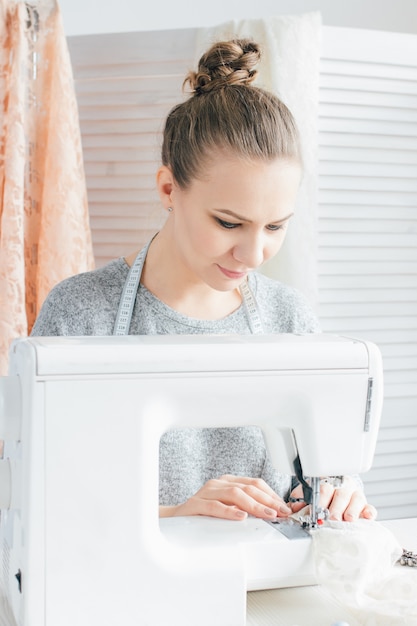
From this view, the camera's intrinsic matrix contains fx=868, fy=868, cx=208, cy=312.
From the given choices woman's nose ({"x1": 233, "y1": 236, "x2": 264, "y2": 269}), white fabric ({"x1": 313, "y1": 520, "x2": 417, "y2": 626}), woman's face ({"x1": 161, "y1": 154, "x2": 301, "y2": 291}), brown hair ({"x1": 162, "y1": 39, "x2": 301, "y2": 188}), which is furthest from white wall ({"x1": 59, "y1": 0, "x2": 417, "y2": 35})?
white fabric ({"x1": 313, "y1": 520, "x2": 417, "y2": 626})

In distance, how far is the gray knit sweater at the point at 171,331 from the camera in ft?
4.64

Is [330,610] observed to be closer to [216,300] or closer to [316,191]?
[216,300]

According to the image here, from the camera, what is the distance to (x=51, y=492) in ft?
2.89

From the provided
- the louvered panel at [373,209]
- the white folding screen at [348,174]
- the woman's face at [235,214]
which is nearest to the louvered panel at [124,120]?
the white folding screen at [348,174]

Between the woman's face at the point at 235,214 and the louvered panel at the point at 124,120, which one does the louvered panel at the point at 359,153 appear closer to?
the louvered panel at the point at 124,120

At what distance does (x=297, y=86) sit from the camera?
1.96 m

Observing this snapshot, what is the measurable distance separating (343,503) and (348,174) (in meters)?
1.17

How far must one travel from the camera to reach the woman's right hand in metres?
1.06

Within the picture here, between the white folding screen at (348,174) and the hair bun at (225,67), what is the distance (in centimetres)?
60

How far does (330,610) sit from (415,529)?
0.31 m

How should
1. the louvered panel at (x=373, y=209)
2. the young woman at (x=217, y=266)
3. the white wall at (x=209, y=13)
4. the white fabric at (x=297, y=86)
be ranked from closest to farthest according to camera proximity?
the young woman at (x=217, y=266) < the white fabric at (x=297, y=86) < the louvered panel at (x=373, y=209) < the white wall at (x=209, y=13)

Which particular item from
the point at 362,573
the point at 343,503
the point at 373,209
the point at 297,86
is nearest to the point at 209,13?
the point at 297,86

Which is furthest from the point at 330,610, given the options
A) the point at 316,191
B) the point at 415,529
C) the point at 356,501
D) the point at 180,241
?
the point at 316,191

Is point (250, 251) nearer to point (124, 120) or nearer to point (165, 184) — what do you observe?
point (165, 184)
